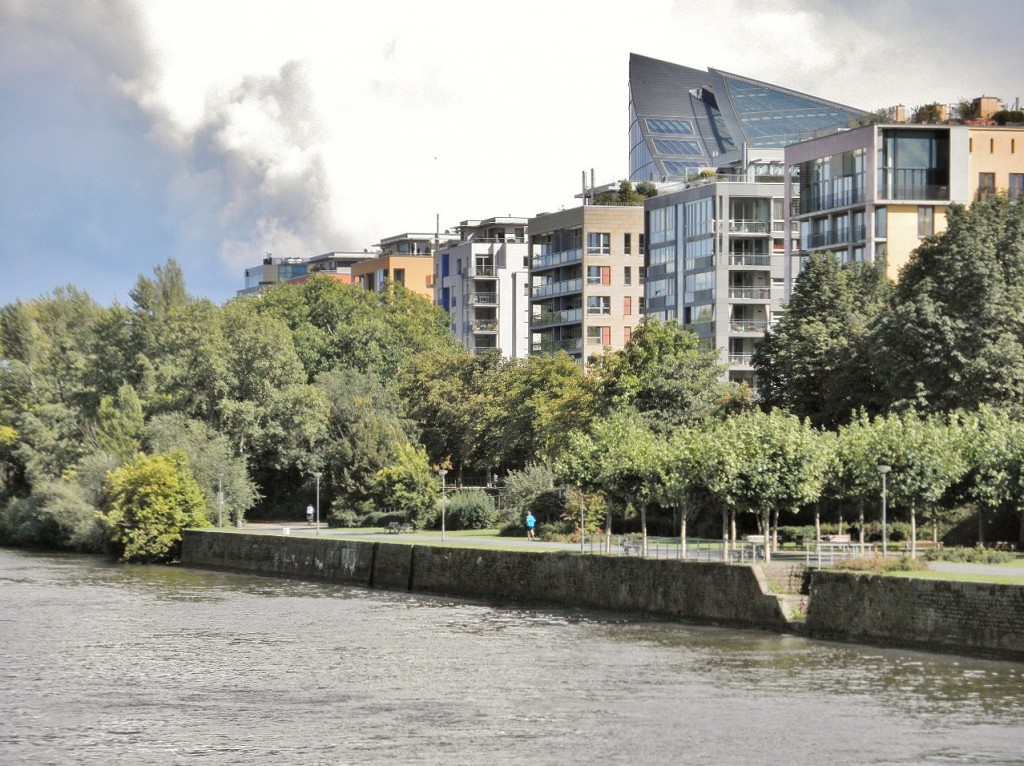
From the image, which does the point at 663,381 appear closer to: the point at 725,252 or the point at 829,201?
the point at 829,201

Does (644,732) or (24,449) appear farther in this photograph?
(24,449)

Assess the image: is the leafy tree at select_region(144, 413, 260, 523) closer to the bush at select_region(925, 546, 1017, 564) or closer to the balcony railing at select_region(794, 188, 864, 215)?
the balcony railing at select_region(794, 188, 864, 215)

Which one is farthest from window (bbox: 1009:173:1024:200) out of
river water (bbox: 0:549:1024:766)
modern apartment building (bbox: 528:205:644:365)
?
river water (bbox: 0:549:1024:766)

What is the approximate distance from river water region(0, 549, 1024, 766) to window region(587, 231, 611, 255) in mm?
74305

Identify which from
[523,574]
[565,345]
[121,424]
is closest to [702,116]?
[565,345]

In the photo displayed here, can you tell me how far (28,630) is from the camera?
52375mm

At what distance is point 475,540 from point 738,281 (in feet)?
158

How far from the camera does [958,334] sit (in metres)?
64.2

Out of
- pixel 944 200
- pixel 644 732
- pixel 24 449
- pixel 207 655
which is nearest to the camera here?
pixel 644 732

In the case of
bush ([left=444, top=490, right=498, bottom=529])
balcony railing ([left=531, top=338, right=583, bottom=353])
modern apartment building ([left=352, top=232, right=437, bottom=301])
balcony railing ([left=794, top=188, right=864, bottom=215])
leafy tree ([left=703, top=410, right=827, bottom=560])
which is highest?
modern apartment building ([left=352, top=232, right=437, bottom=301])

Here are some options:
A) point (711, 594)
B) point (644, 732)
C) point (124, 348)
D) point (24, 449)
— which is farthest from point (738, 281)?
point (644, 732)

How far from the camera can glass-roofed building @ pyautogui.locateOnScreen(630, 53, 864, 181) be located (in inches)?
5950

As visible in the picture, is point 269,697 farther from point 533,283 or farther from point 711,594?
point 533,283

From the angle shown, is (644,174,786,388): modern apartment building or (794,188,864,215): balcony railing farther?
(644,174,786,388): modern apartment building
